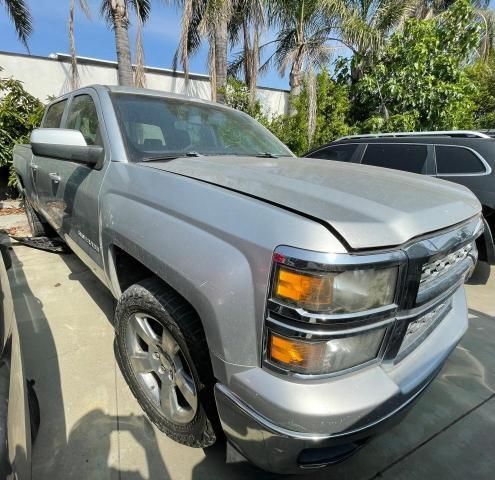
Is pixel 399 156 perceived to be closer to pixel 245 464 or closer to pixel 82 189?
pixel 82 189

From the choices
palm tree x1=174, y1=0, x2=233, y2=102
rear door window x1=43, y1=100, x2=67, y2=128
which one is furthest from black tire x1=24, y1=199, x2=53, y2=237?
palm tree x1=174, y1=0, x2=233, y2=102

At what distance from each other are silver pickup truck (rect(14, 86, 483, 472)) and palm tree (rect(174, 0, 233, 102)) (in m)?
8.49

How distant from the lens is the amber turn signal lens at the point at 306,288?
1.03 meters

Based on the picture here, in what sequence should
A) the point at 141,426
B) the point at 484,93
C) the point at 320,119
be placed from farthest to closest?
the point at 484,93, the point at 320,119, the point at 141,426

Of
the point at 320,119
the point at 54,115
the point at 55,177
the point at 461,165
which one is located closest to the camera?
the point at 55,177

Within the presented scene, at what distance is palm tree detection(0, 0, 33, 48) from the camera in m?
9.12

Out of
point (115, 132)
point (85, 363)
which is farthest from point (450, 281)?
point (85, 363)

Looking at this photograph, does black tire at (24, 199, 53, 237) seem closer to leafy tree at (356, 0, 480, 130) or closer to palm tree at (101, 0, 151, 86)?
palm tree at (101, 0, 151, 86)

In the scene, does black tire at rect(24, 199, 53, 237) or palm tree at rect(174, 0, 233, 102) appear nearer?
black tire at rect(24, 199, 53, 237)

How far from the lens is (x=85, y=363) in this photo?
92.0 inches

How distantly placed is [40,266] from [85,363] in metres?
2.20

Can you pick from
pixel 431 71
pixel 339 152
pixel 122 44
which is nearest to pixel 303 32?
pixel 431 71

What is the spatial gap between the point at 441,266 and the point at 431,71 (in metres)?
7.51

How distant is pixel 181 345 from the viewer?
1.47 metres
